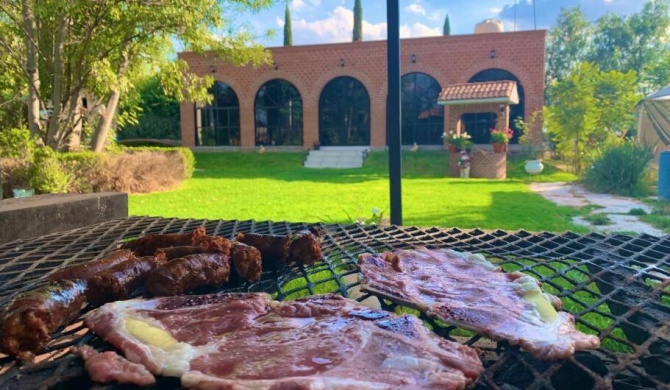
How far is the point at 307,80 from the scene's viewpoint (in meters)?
23.5

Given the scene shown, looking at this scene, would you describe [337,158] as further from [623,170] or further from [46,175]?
[46,175]

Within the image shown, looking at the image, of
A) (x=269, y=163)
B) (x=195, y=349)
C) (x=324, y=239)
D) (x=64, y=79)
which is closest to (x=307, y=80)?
(x=269, y=163)

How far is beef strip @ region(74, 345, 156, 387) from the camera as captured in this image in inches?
43.7

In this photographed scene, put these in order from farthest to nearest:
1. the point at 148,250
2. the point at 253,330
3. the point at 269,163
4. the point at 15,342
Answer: the point at 269,163 → the point at 148,250 → the point at 253,330 → the point at 15,342

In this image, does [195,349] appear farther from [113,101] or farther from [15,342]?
[113,101]

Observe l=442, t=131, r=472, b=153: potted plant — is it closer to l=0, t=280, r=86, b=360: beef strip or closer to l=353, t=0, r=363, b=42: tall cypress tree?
l=353, t=0, r=363, b=42: tall cypress tree

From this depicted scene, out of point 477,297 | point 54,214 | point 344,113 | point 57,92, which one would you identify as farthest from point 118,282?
point 344,113

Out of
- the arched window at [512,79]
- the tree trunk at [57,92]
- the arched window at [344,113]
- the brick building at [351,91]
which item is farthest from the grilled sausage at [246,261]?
the arched window at [344,113]

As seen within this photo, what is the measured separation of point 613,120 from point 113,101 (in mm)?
16407

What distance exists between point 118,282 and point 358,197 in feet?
29.5

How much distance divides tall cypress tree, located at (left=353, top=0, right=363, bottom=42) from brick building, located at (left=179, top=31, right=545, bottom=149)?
15.8 ft

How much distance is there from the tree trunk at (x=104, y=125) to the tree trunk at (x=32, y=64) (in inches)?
58.5

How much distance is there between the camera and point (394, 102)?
430cm

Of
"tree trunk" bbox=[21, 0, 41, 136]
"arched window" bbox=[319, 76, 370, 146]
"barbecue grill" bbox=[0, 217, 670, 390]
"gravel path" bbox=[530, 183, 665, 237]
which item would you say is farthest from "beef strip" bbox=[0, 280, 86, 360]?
"arched window" bbox=[319, 76, 370, 146]
